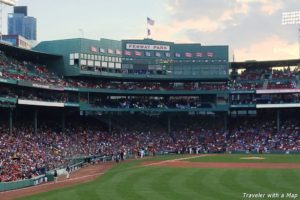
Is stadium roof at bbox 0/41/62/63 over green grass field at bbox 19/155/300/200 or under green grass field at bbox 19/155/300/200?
over

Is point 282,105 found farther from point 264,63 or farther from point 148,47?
point 148,47

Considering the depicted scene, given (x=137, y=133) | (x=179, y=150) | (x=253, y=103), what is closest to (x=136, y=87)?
(x=137, y=133)

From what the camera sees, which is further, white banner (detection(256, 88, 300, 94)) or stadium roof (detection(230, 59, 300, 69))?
stadium roof (detection(230, 59, 300, 69))

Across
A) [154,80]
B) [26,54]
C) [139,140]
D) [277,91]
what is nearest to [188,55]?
[154,80]

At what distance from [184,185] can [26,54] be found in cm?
3570

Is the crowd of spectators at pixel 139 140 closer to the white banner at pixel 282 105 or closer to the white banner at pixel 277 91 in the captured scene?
the white banner at pixel 282 105

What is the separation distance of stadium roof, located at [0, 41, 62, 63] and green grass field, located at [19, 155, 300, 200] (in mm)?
23408

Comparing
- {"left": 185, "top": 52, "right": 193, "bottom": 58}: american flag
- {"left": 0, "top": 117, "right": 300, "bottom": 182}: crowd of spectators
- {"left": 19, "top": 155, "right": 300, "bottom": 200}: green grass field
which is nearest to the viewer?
{"left": 19, "top": 155, "right": 300, "bottom": 200}: green grass field

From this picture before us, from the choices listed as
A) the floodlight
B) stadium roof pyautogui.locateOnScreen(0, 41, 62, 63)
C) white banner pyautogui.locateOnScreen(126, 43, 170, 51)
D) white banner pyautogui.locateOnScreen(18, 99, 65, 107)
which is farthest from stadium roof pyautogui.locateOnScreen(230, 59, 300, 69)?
the floodlight

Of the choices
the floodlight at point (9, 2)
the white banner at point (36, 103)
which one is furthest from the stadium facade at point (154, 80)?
the floodlight at point (9, 2)

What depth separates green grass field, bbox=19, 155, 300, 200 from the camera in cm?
2753

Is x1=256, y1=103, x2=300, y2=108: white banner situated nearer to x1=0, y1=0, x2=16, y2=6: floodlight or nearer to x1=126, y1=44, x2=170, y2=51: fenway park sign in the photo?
x1=126, y1=44, x2=170, y2=51: fenway park sign

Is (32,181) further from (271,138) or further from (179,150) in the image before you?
(271,138)

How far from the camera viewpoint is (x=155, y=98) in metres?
72.9
